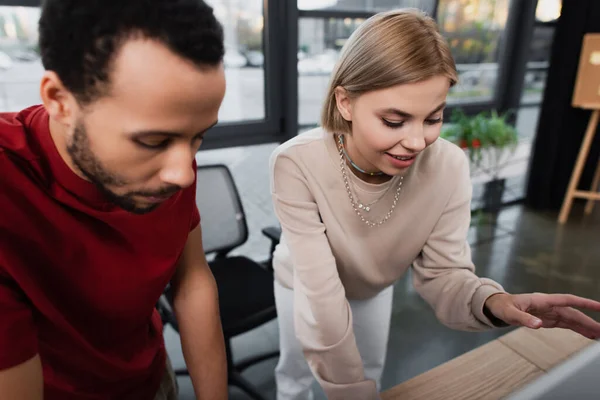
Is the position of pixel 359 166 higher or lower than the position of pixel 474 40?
lower

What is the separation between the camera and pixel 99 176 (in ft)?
1.86

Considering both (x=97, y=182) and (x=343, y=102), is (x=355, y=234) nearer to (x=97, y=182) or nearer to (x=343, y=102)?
(x=343, y=102)

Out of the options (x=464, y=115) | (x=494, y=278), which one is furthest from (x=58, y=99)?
(x=464, y=115)

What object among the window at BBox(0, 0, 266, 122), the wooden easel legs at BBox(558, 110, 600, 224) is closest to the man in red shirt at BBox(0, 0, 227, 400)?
the window at BBox(0, 0, 266, 122)

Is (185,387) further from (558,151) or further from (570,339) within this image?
(558,151)

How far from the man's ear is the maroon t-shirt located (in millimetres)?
81

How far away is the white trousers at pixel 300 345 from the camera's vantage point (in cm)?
137

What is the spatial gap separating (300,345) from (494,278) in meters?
1.92

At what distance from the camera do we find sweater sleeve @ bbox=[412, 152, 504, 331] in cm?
102

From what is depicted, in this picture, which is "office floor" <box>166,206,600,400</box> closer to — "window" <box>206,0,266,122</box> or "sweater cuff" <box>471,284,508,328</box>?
"sweater cuff" <box>471,284,508,328</box>

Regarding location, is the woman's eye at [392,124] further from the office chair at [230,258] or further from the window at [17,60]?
the window at [17,60]

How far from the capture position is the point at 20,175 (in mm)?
550

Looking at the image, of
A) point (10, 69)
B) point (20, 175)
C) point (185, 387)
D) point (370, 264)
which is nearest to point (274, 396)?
point (185, 387)

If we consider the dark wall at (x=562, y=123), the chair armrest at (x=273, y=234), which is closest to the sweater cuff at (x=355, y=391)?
the chair armrest at (x=273, y=234)
